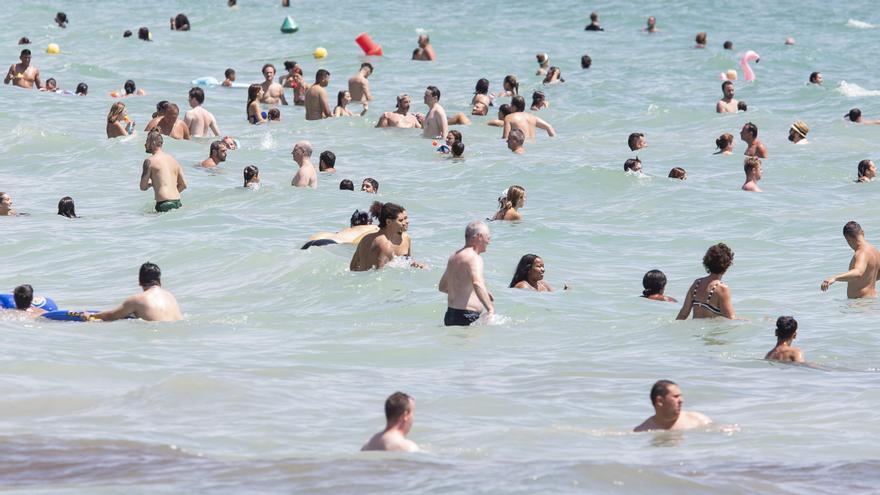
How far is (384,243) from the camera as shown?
14781 millimetres

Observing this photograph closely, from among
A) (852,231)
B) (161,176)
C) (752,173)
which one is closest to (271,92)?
(161,176)

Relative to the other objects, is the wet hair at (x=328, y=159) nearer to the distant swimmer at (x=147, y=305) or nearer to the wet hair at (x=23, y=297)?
the distant swimmer at (x=147, y=305)

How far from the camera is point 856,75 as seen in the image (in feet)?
118

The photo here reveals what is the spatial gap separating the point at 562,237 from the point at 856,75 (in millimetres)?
19642

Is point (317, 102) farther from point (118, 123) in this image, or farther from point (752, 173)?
point (752, 173)

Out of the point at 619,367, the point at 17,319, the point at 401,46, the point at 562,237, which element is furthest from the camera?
the point at 401,46

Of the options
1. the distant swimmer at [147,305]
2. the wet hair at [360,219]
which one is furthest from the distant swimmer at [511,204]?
the distant swimmer at [147,305]

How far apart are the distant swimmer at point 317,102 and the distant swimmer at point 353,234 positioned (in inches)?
422

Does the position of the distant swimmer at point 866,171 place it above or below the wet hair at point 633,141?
below

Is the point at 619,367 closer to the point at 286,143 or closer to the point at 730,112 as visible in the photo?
the point at 286,143

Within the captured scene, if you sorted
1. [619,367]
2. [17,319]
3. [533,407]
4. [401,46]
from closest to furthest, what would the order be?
[533,407] → [619,367] → [17,319] → [401,46]

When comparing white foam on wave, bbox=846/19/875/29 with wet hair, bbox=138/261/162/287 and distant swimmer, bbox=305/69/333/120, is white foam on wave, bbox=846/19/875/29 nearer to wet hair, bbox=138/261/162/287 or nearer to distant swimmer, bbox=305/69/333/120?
distant swimmer, bbox=305/69/333/120

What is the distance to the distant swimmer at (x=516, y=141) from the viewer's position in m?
24.4

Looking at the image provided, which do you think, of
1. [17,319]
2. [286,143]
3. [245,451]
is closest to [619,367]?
[245,451]
